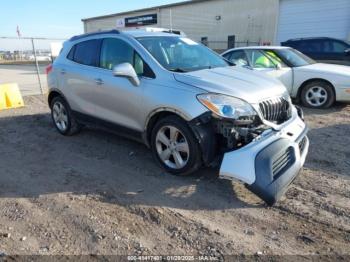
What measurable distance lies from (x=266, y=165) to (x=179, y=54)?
2163mm

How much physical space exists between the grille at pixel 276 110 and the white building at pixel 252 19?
11500 mm

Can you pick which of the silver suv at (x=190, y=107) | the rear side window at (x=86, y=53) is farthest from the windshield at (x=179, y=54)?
the rear side window at (x=86, y=53)

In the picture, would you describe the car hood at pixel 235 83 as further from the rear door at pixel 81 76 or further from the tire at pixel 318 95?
the tire at pixel 318 95

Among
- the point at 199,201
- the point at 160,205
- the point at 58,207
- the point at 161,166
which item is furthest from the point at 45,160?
the point at 199,201

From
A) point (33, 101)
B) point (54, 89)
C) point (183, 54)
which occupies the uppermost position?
point (183, 54)

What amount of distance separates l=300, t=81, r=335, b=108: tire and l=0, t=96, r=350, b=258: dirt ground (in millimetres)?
2863

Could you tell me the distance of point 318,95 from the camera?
783 centimetres

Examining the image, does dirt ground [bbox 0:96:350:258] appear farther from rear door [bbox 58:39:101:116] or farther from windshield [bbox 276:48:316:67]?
windshield [bbox 276:48:316:67]

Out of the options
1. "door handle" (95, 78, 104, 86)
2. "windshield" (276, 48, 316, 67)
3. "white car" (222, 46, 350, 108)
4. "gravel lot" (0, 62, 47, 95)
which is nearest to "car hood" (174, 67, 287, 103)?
"door handle" (95, 78, 104, 86)

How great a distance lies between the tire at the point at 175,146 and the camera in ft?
12.5

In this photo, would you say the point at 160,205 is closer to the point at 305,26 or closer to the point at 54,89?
the point at 54,89

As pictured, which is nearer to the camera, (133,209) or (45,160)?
(133,209)

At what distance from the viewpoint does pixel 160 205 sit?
354 cm

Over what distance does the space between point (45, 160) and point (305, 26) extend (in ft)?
67.2
